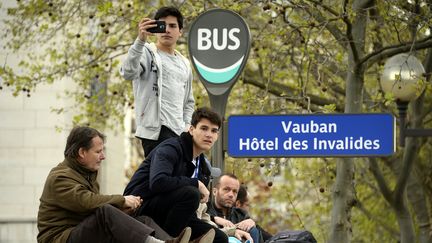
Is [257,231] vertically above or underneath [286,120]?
underneath

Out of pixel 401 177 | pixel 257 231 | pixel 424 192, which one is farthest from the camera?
pixel 424 192

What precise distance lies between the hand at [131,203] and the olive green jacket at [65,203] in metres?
0.04

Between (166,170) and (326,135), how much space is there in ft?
7.72

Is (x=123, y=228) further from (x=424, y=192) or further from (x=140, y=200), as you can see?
(x=424, y=192)

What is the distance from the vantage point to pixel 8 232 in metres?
29.1

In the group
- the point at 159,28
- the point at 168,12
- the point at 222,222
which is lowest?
the point at 222,222

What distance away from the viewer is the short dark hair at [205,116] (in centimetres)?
1052

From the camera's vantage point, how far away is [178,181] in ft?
33.2

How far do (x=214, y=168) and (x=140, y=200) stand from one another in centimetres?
97

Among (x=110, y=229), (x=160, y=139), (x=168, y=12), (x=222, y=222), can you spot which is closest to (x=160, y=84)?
(x=160, y=139)

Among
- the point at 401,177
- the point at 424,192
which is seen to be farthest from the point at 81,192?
the point at 424,192

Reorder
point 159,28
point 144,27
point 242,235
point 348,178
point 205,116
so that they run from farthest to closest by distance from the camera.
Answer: point 348,178 < point 242,235 < point 159,28 < point 144,27 < point 205,116

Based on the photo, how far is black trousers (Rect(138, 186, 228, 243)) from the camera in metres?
10.1

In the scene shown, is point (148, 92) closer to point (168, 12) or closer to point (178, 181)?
point (168, 12)
